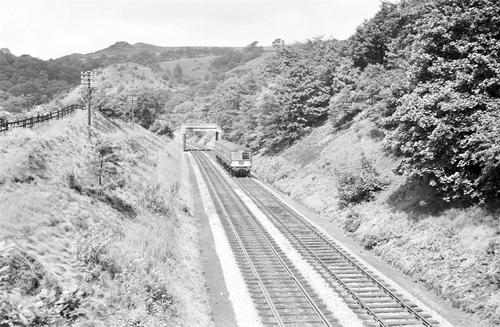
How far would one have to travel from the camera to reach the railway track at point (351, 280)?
50.8 ft

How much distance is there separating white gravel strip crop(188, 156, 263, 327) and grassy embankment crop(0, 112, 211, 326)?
1.21 metres

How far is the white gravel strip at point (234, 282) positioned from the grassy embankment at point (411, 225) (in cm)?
766

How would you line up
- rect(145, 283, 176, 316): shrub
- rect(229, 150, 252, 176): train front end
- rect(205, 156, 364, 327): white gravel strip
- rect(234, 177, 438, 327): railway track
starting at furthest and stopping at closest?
1. rect(229, 150, 252, 176): train front end
2. rect(205, 156, 364, 327): white gravel strip
3. rect(234, 177, 438, 327): railway track
4. rect(145, 283, 176, 316): shrub

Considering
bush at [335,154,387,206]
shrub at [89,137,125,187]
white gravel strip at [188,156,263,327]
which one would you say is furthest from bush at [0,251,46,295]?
bush at [335,154,387,206]

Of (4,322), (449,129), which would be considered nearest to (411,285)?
(449,129)

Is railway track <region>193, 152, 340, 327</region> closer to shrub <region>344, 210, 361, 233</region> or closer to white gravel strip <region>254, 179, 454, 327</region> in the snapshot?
white gravel strip <region>254, 179, 454, 327</region>

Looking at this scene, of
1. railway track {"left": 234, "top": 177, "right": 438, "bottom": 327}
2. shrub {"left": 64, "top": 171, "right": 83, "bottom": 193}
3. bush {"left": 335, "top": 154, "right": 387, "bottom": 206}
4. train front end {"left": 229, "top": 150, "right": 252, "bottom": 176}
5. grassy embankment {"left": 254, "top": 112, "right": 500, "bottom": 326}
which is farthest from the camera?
train front end {"left": 229, "top": 150, "right": 252, "bottom": 176}

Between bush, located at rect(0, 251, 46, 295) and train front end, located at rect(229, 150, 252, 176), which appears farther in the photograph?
train front end, located at rect(229, 150, 252, 176)

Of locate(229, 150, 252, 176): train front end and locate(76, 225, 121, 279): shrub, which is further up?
locate(229, 150, 252, 176): train front end

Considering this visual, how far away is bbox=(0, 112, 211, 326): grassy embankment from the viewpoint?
11.5 m

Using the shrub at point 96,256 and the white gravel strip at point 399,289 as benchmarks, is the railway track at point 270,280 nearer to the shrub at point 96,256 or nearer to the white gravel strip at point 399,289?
the white gravel strip at point 399,289

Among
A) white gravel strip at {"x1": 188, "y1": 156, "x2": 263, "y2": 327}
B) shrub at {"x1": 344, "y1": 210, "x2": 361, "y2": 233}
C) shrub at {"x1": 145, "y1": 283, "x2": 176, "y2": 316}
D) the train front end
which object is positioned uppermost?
the train front end

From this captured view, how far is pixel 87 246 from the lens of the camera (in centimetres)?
1557

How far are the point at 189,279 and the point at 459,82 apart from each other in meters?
15.5
